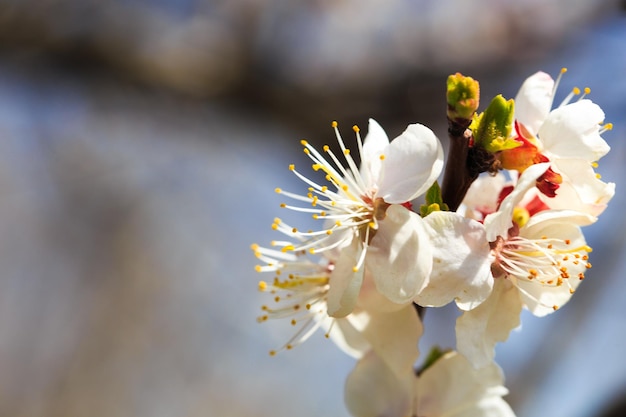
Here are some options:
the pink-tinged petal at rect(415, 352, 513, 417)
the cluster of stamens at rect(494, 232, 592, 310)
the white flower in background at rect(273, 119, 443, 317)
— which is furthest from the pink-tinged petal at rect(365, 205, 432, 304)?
the pink-tinged petal at rect(415, 352, 513, 417)

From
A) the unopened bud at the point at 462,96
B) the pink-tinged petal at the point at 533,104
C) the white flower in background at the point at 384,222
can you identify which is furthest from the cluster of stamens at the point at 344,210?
the pink-tinged petal at the point at 533,104

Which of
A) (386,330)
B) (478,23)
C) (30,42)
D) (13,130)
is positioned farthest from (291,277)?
(13,130)

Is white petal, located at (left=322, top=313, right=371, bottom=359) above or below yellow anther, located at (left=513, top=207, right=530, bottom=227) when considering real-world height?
below

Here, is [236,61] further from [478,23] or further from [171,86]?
[478,23]

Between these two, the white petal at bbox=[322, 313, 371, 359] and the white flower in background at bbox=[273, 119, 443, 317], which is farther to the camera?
the white petal at bbox=[322, 313, 371, 359]

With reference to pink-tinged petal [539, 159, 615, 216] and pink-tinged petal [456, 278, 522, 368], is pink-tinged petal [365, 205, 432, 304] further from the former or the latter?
pink-tinged petal [539, 159, 615, 216]

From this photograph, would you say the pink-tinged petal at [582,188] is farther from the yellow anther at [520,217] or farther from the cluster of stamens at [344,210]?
the cluster of stamens at [344,210]
